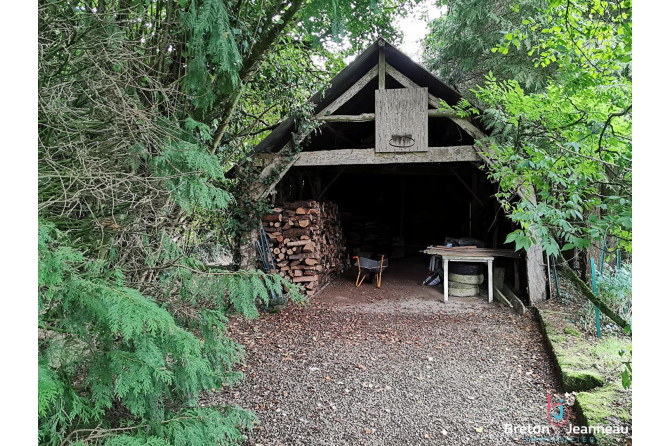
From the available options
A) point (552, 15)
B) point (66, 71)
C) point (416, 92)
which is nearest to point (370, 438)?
point (66, 71)

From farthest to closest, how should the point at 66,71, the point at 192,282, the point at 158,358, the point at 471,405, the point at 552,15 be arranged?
1. the point at 552,15
2. the point at 471,405
3. the point at 192,282
4. the point at 66,71
5. the point at 158,358

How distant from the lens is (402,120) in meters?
6.35

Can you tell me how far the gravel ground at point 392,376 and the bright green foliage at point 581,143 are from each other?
1.48m

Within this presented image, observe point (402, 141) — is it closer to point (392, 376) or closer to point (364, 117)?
point (364, 117)

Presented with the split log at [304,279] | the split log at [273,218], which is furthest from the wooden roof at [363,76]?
the split log at [304,279]

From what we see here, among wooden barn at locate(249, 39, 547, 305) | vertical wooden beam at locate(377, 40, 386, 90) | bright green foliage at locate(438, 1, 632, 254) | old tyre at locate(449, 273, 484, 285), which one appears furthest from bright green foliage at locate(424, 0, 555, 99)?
bright green foliage at locate(438, 1, 632, 254)

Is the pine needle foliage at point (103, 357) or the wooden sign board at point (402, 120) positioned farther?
the wooden sign board at point (402, 120)

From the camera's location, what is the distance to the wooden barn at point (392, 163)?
6301 mm

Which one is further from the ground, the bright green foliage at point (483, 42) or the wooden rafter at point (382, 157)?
the bright green foliage at point (483, 42)

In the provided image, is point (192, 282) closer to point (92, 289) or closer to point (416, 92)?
point (92, 289)

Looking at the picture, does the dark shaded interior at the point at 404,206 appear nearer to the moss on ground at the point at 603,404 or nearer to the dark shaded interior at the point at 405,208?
the dark shaded interior at the point at 405,208

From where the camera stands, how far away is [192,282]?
95.6 inches

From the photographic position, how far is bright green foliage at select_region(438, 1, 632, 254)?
7.64 feet

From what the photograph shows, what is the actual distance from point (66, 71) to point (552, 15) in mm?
4244
